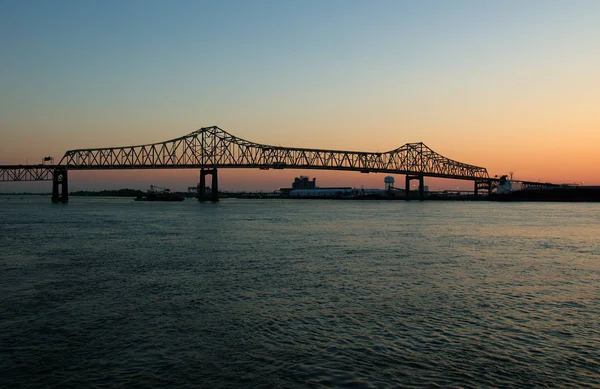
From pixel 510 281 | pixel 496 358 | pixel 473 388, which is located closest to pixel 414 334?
pixel 496 358

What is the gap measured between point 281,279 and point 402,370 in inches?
399

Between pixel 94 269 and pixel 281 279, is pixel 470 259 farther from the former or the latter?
pixel 94 269

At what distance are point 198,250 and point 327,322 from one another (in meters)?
17.6

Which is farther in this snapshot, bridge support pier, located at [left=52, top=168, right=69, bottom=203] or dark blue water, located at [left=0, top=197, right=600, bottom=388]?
bridge support pier, located at [left=52, top=168, right=69, bottom=203]

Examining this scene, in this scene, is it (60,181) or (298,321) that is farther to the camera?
(60,181)

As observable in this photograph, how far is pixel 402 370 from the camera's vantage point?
9852 millimetres

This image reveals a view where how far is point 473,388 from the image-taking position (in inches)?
355

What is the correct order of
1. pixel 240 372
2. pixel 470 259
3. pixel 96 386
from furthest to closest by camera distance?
pixel 470 259 < pixel 240 372 < pixel 96 386

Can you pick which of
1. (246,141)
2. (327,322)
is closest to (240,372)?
(327,322)

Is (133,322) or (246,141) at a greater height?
(246,141)

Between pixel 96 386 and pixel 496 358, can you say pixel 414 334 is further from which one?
pixel 96 386

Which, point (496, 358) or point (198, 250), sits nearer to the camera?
point (496, 358)

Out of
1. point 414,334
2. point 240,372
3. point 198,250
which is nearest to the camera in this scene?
point 240,372

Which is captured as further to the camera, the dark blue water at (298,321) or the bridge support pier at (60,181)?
the bridge support pier at (60,181)
